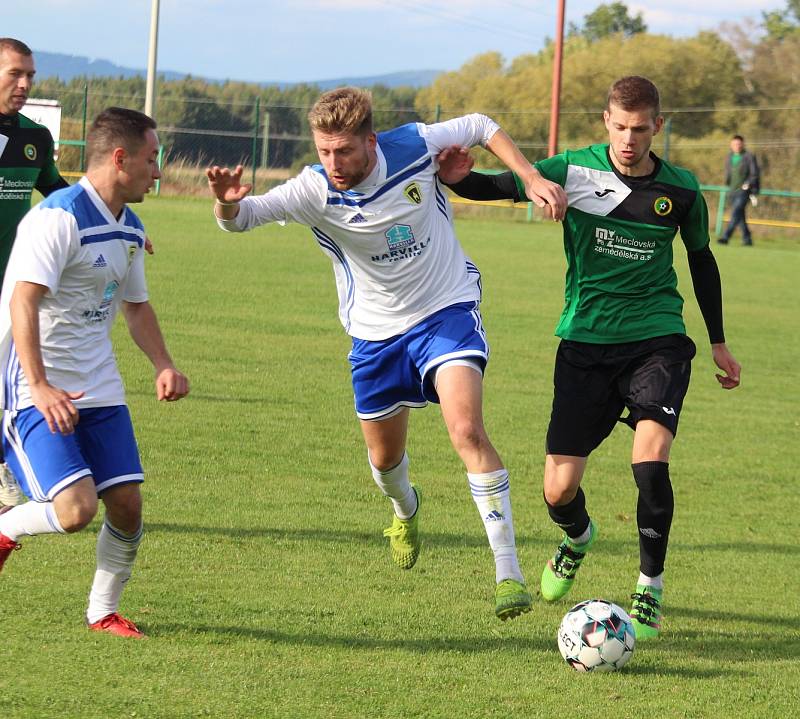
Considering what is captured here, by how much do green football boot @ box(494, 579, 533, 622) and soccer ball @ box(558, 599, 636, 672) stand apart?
0.24 metres

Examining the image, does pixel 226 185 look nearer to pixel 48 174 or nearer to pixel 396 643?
pixel 396 643

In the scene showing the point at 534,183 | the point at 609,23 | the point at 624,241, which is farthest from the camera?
the point at 609,23

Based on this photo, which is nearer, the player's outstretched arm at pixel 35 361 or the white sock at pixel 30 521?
the player's outstretched arm at pixel 35 361

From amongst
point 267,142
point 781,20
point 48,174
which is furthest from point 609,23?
point 48,174

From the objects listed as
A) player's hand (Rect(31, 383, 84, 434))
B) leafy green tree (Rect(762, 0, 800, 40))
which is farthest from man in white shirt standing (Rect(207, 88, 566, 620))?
leafy green tree (Rect(762, 0, 800, 40))

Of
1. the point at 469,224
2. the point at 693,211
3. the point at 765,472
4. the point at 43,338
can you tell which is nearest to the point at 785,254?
the point at 469,224

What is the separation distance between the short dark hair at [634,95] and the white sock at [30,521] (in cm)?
292

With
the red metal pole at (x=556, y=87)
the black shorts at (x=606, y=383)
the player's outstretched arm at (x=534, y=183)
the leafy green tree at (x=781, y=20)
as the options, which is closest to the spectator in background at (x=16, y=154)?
the player's outstretched arm at (x=534, y=183)

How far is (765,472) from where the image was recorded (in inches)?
344

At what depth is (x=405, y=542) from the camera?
6.04 metres

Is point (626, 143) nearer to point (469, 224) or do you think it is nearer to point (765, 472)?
point (765, 472)

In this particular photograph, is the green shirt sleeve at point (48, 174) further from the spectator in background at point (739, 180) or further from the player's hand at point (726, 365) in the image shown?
the spectator in background at point (739, 180)

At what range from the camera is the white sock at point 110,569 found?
191 inches

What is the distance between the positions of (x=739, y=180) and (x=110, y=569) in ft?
80.9
